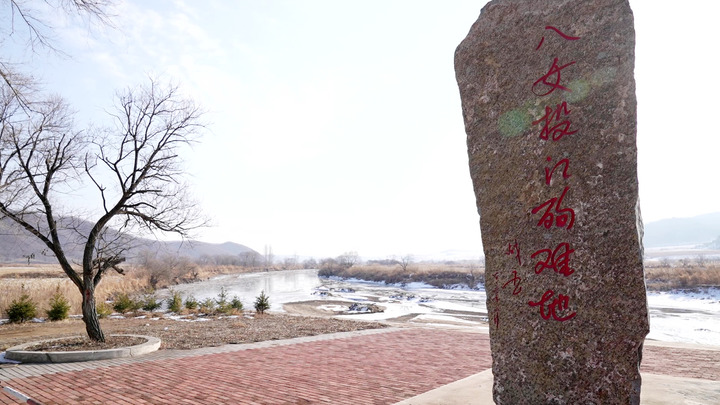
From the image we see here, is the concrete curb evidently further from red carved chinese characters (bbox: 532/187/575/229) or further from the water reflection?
the water reflection

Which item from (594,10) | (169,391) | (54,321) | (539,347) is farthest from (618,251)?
(54,321)

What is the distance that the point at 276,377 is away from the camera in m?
6.78

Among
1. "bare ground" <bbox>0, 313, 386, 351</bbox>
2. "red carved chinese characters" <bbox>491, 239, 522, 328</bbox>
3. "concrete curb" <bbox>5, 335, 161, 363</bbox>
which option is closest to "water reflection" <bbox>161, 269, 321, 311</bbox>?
"bare ground" <bbox>0, 313, 386, 351</bbox>

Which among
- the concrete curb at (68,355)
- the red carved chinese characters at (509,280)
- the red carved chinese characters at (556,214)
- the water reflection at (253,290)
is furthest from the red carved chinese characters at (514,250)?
the water reflection at (253,290)

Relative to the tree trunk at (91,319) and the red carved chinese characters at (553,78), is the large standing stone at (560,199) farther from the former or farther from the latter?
the tree trunk at (91,319)

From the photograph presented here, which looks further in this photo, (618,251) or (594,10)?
(594,10)

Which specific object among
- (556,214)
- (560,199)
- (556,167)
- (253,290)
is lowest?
(253,290)

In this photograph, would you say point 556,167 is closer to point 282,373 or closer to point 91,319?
point 282,373

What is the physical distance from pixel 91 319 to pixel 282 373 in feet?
→ 16.1

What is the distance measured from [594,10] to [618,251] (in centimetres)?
179

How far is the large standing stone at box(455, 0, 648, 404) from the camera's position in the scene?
3100 mm

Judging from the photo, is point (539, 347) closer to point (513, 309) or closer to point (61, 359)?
point (513, 309)

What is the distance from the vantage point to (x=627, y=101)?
3184mm
